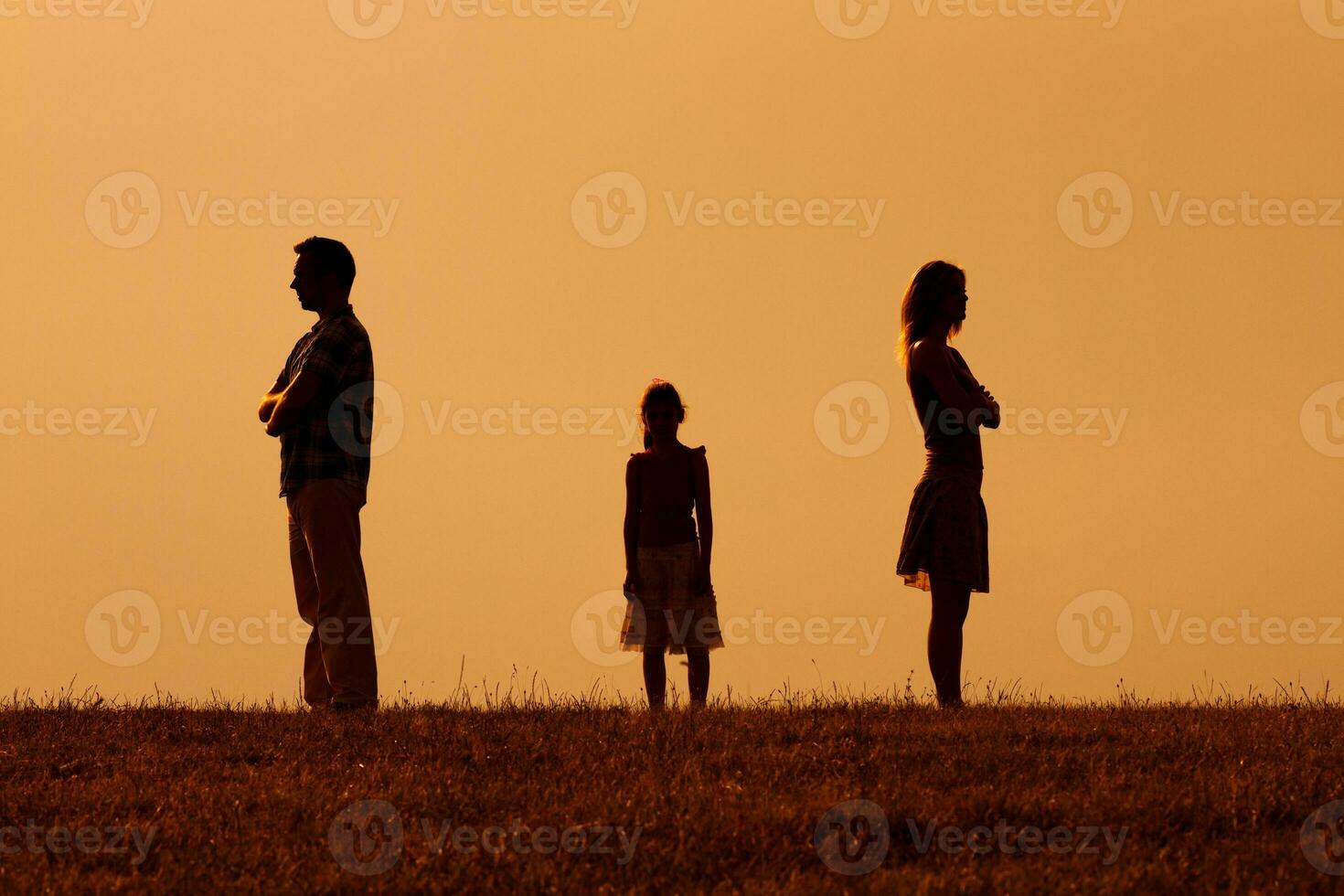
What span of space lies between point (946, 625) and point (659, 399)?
2.64 metres

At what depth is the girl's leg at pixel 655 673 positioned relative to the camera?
10.9 m

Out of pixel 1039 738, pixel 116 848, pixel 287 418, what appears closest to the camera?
pixel 116 848

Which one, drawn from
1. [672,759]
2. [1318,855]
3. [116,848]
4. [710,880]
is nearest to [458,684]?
[672,759]

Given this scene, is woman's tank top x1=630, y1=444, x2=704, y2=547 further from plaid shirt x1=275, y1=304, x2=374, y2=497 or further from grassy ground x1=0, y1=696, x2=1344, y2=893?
plaid shirt x1=275, y1=304, x2=374, y2=497

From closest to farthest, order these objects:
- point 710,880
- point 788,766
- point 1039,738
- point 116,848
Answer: point 710,880, point 116,848, point 788,766, point 1039,738

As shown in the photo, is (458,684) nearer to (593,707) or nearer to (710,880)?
(593,707)

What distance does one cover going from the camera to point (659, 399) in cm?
1089

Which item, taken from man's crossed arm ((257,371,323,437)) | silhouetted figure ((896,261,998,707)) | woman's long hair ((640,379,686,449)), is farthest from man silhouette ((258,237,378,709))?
silhouetted figure ((896,261,998,707))

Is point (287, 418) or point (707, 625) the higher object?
point (287, 418)

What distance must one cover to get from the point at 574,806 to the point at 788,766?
4.04ft

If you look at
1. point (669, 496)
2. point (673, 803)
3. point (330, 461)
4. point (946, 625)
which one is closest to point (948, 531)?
point (946, 625)

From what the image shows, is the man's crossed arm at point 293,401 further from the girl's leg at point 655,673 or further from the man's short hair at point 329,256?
the girl's leg at point 655,673

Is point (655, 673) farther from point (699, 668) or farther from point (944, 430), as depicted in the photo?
point (944, 430)

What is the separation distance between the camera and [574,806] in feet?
23.0
